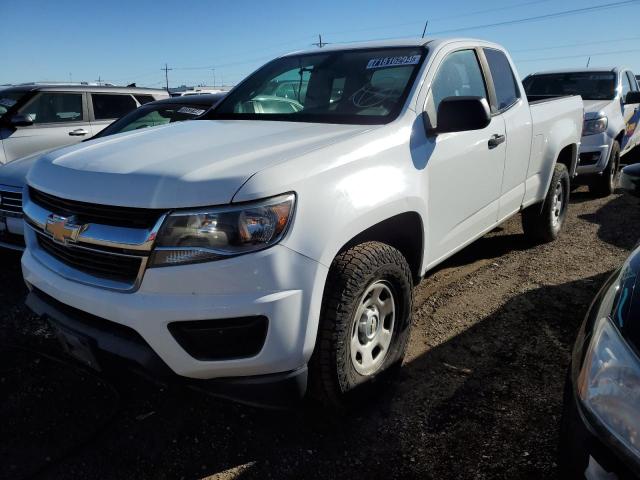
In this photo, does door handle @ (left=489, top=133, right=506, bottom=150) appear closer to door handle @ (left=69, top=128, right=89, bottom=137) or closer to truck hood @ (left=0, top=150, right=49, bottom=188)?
truck hood @ (left=0, top=150, right=49, bottom=188)

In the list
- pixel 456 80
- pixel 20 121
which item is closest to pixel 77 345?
pixel 456 80

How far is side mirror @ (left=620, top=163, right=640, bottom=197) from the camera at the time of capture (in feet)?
8.09

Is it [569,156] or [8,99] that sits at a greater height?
[8,99]

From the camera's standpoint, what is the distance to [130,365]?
6.57 feet

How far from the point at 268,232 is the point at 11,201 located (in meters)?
3.42

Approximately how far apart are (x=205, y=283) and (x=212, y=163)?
0.50 meters

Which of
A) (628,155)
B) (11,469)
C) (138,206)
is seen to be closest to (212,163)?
(138,206)

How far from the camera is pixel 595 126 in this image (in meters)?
6.88

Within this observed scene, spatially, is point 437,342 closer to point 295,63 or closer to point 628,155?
point 295,63

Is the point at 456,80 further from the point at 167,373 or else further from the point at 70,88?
the point at 70,88

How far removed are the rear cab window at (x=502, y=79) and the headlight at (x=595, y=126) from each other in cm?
352

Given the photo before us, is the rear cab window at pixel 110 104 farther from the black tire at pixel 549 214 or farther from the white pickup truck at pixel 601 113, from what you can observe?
the black tire at pixel 549 214

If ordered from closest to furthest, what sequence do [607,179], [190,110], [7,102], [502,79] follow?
[502,79] < [190,110] < [7,102] < [607,179]

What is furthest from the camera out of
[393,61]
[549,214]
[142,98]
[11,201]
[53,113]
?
[142,98]
